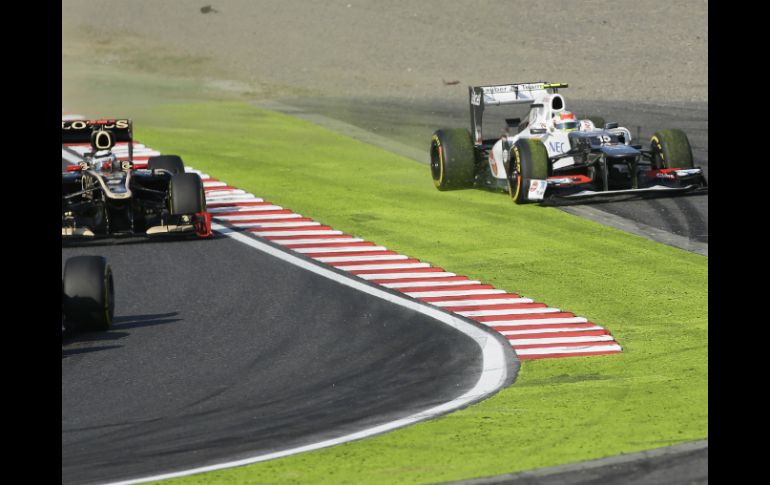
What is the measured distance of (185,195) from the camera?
2125 cm

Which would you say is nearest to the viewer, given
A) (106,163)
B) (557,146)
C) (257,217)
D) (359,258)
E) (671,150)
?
(359,258)

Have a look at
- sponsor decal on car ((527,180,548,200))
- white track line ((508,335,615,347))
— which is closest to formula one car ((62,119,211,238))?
sponsor decal on car ((527,180,548,200))

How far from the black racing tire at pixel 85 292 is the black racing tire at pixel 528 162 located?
31.2ft

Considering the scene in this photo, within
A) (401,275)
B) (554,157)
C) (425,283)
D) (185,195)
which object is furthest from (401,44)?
(425,283)

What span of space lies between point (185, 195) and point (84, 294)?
6.08 meters

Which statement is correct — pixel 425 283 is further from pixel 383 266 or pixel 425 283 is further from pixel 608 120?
pixel 608 120

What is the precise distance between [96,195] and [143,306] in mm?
4478

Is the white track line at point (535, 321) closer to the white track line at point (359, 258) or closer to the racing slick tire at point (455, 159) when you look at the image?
the white track line at point (359, 258)

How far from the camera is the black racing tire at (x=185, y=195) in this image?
21.2 meters

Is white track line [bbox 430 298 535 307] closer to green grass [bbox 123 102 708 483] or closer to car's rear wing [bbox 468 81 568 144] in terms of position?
green grass [bbox 123 102 708 483]

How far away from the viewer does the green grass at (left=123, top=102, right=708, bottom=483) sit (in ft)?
33.9

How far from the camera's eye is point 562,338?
15391mm
